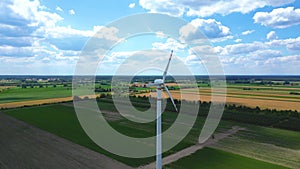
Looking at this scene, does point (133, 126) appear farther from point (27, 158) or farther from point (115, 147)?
point (27, 158)

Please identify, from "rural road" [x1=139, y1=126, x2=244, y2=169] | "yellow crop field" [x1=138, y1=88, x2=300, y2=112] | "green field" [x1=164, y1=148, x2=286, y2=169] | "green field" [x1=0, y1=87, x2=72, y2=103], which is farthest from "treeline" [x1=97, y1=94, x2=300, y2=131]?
"green field" [x1=0, y1=87, x2=72, y2=103]

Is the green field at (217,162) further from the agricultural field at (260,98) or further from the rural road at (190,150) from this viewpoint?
the agricultural field at (260,98)

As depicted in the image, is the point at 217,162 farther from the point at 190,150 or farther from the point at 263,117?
the point at 263,117

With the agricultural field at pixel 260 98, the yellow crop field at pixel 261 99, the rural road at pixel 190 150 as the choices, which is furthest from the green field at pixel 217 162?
the yellow crop field at pixel 261 99

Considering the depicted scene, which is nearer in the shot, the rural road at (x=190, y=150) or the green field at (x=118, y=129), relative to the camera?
the rural road at (x=190, y=150)

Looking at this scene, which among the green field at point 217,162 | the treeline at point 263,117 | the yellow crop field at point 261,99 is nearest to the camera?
the green field at point 217,162

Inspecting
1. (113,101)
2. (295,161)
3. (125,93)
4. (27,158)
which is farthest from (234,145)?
(125,93)
